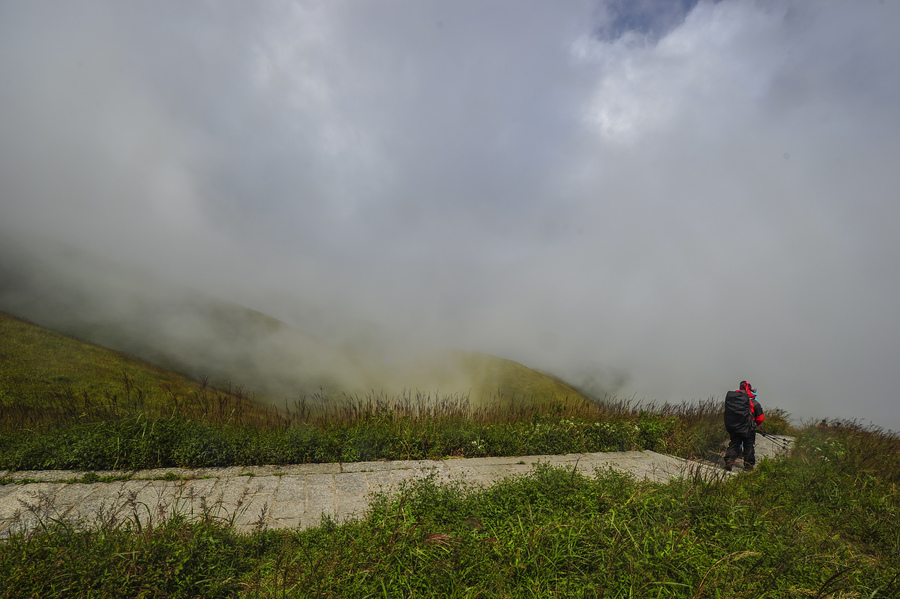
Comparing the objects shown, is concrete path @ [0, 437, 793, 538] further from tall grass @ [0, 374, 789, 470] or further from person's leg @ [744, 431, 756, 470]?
person's leg @ [744, 431, 756, 470]

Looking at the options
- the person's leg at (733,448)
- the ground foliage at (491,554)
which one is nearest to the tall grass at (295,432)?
the person's leg at (733,448)

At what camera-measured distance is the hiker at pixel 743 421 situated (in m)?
7.75

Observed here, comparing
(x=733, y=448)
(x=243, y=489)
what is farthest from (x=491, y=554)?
(x=733, y=448)

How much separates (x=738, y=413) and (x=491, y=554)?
7.05 metres

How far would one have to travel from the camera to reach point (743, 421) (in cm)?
772

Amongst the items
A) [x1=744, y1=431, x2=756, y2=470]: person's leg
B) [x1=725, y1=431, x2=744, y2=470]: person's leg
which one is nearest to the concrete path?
[x1=725, y1=431, x2=744, y2=470]: person's leg

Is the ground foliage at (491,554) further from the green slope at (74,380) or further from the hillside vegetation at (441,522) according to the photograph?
the green slope at (74,380)

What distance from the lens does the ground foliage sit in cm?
272

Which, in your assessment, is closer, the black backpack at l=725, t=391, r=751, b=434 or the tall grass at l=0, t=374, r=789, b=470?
the tall grass at l=0, t=374, r=789, b=470

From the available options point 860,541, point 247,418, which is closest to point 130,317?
point 247,418

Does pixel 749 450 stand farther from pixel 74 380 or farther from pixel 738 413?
pixel 74 380

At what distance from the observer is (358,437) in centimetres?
677

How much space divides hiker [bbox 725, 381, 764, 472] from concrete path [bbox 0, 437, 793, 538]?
2149 millimetres

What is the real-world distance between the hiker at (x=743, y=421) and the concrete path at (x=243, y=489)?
2149 millimetres
